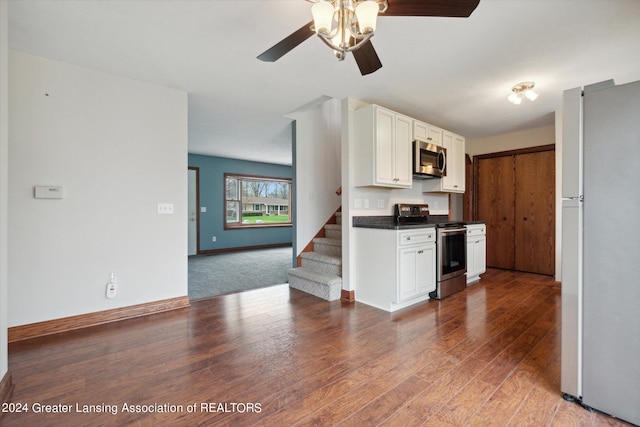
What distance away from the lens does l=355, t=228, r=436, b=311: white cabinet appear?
2.93 metres

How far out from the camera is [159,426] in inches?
54.3

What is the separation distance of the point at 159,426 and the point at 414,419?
1256mm

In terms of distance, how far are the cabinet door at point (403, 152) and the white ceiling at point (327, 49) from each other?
0.29m

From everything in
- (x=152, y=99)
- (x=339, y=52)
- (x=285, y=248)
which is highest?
(x=152, y=99)

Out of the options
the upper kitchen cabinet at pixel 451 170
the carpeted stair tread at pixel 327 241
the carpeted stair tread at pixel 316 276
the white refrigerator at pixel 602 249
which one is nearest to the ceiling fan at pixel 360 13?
the white refrigerator at pixel 602 249

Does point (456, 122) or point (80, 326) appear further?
point (456, 122)

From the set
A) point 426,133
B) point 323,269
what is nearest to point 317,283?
point 323,269

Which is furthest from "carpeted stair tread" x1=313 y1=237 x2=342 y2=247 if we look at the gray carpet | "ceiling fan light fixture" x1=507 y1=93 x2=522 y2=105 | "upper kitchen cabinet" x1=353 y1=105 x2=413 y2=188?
"ceiling fan light fixture" x1=507 y1=93 x2=522 y2=105

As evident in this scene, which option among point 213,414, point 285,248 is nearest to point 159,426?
point 213,414

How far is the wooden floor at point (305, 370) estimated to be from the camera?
1.45 m

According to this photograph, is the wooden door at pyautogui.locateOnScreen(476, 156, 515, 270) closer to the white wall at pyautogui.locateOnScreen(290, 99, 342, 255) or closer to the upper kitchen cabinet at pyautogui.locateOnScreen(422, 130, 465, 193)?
the upper kitchen cabinet at pyautogui.locateOnScreen(422, 130, 465, 193)

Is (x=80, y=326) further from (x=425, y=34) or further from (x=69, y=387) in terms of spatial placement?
(x=425, y=34)

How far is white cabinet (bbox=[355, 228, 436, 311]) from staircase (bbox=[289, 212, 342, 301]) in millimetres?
312

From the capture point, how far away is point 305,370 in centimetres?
185
